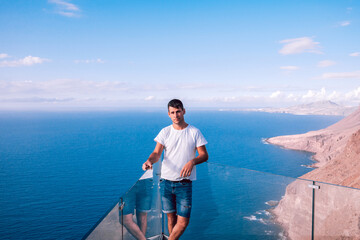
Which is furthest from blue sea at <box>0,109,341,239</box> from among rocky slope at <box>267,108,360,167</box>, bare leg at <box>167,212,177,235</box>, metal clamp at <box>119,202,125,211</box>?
rocky slope at <box>267,108,360,167</box>

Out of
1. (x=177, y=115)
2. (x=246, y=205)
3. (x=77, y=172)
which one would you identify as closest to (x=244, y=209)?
(x=246, y=205)

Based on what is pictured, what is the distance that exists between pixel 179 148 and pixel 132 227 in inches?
45.3

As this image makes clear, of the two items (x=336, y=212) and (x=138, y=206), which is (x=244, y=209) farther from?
(x=138, y=206)

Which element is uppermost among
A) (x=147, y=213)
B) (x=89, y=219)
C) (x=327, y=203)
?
(x=327, y=203)

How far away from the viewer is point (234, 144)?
93250 millimetres

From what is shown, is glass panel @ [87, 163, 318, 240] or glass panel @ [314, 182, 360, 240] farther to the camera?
glass panel @ [87, 163, 318, 240]

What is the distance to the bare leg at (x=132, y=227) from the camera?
10.3ft

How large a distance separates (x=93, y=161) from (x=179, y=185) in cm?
7043

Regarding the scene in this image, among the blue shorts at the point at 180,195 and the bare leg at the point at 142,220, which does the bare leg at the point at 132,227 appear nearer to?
the bare leg at the point at 142,220

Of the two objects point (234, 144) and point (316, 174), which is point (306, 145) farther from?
point (316, 174)

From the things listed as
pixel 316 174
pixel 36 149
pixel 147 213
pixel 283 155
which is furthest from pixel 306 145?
pixel 147 213

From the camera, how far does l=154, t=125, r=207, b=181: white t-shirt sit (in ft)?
10.5

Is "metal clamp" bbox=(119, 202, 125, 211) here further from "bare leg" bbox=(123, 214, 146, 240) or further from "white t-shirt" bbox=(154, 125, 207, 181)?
"white t-shirt" bbox=(154, 125, 207, 181)

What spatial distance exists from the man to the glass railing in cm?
46
